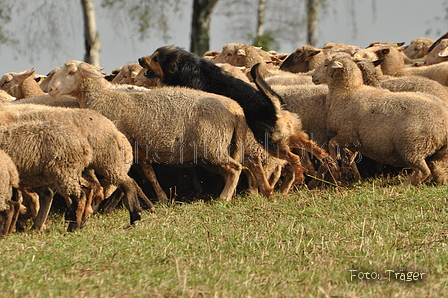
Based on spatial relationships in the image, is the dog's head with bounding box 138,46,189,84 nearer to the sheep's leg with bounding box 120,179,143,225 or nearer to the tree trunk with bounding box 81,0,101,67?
the sheep's leg with bounding box 120,179,143,225

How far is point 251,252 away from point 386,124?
333 centimetres

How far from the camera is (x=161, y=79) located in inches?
345

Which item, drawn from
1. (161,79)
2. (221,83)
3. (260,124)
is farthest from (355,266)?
(161,79)

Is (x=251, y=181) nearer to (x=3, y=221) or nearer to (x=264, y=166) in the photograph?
(x=264, y=166)

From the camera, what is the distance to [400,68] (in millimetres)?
11172

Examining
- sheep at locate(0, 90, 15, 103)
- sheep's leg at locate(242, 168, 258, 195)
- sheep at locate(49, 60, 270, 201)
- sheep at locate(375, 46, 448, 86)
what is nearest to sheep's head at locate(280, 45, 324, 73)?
sheep at locate(375, 46, 448, 86)

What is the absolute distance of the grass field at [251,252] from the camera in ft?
13.1

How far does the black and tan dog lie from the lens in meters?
7.71

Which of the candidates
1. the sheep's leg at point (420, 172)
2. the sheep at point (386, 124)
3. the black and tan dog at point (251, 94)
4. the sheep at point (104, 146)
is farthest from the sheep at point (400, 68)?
the sheep at point (104, 146)

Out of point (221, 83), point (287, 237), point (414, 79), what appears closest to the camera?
point (287, 237)

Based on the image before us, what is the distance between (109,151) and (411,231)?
2998 millimetres

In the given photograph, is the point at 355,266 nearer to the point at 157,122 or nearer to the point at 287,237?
the point at 287,237

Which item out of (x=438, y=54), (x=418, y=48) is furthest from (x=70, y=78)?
(x=418, y=48)

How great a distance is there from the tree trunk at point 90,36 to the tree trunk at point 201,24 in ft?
8.47
